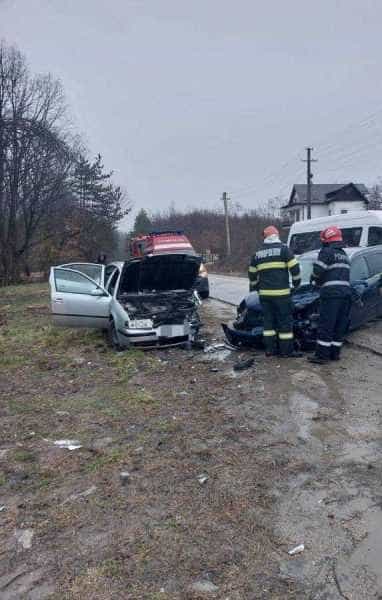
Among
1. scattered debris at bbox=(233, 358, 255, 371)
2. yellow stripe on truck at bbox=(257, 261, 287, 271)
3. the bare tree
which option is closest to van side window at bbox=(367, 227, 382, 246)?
yellow stripe on truck at bbox=(257, 261, 287, 271)

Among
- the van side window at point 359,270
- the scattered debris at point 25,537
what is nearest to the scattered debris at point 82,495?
the scattered debris at point 25,537

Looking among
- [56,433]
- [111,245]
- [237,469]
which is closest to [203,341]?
A: [56,433]

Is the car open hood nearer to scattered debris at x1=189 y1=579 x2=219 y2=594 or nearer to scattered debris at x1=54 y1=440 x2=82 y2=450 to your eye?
scattered debris at x1=54 y1=440 x2=82 y2=450

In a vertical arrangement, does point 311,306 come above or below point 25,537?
above

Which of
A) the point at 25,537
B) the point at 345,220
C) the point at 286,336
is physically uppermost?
the point at 345,220

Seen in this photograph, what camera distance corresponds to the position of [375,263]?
8062 millimetres

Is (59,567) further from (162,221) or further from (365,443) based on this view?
(162,221)

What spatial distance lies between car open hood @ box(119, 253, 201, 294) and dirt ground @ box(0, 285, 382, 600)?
2.43 metres

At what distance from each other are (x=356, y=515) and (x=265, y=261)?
4108 millimetres

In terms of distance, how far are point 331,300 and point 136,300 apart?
3.47m

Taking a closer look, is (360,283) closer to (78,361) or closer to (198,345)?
(198,345)

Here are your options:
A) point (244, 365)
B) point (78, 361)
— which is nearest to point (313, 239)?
point (244, 365)

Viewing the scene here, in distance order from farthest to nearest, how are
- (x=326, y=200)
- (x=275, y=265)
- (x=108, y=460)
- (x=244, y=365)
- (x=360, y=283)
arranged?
(x=326, y=200), (x=360, y=283), (x=275, y=265), (x=244, y=365), (x=108, y=460)

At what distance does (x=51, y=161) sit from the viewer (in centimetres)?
2709
